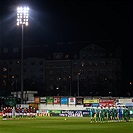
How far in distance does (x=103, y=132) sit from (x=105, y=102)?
43.6m

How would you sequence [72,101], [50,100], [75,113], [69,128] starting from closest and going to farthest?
[69,128] → [75,113] → [72,101] → [50,100]

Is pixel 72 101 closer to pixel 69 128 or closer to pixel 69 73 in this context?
pixel 69 128

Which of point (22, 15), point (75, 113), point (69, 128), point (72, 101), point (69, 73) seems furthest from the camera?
point (69, 73)

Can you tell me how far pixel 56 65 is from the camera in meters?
155

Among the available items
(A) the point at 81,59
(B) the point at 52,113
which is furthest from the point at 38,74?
(B) the point at 52,113

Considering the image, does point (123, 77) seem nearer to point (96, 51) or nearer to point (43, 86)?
point (96, 51)

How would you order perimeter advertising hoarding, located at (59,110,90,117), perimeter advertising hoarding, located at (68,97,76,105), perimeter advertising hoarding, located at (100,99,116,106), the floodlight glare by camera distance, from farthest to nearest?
perimeter advertising hoarding, located at (68,97,76,105)
perimeter advertising hoarding, located at (59,110,90,117)
perimeter advertising hoarding, located at (100,99,116,106)
the floodlight glare

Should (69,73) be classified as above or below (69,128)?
above

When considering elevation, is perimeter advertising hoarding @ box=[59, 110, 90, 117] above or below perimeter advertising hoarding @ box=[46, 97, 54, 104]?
below

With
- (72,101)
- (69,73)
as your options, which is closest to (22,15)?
(72,101)

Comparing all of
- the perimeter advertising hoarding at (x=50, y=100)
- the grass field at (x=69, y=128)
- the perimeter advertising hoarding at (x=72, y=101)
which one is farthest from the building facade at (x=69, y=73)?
the grass field at (x=69, y=128)

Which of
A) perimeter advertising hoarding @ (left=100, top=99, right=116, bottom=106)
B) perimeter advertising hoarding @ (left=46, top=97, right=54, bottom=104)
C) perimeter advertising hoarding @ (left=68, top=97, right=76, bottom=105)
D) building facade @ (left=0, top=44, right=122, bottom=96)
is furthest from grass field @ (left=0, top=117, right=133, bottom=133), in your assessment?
building facade @ (left=0, top=44, right=122, bottom=96)

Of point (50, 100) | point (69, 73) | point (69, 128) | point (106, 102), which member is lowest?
A: point (69, 128)

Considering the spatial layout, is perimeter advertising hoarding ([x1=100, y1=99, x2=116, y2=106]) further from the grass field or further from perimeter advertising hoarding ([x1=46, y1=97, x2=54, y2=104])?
the grass field
